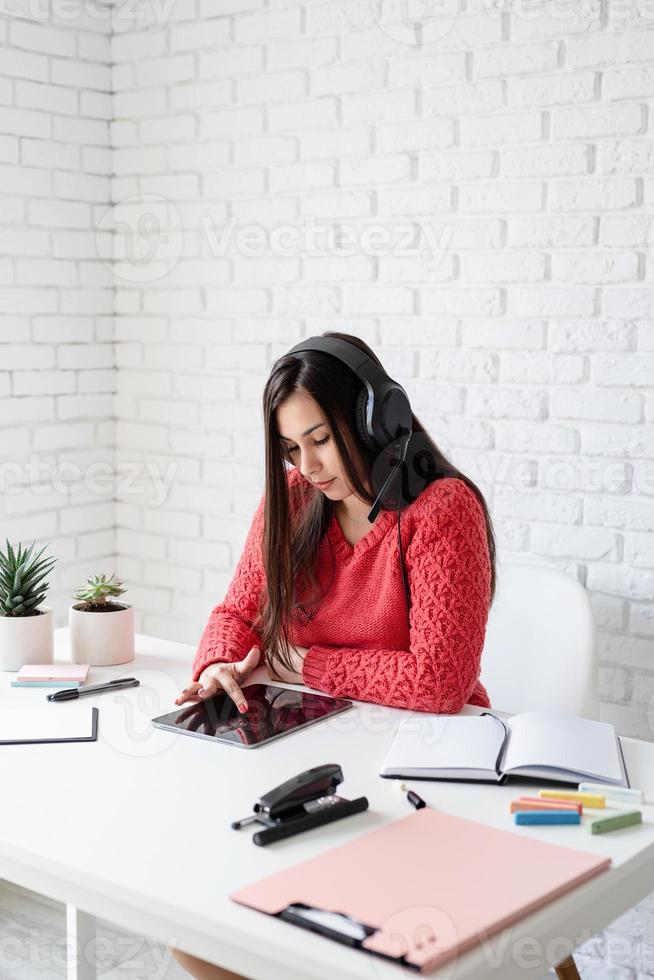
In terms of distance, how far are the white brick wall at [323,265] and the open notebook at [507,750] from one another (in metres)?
0.81

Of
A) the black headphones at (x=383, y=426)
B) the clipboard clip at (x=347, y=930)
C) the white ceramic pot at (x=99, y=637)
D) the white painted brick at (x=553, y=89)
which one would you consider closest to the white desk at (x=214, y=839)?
the clipboard clip at (x=347, y=930)

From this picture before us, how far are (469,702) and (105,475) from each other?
153cm

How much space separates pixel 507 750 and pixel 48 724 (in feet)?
2.07

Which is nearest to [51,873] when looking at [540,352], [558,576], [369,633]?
[369,633]

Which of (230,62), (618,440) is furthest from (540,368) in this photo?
(230,62)

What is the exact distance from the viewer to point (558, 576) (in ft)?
6.89

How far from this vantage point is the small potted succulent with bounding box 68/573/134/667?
1854mm

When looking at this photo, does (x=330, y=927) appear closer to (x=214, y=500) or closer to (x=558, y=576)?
(x=558, y=576)

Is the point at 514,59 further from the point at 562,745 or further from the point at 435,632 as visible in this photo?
the point at 562,745

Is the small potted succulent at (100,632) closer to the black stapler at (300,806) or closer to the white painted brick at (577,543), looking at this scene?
the black stapler at (300,806)

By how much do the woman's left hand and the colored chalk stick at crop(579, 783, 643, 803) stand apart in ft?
1.93

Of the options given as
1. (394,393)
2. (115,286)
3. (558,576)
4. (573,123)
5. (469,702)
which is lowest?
(469,702)

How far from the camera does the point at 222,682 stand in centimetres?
167

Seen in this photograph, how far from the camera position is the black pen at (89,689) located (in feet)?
5.48
